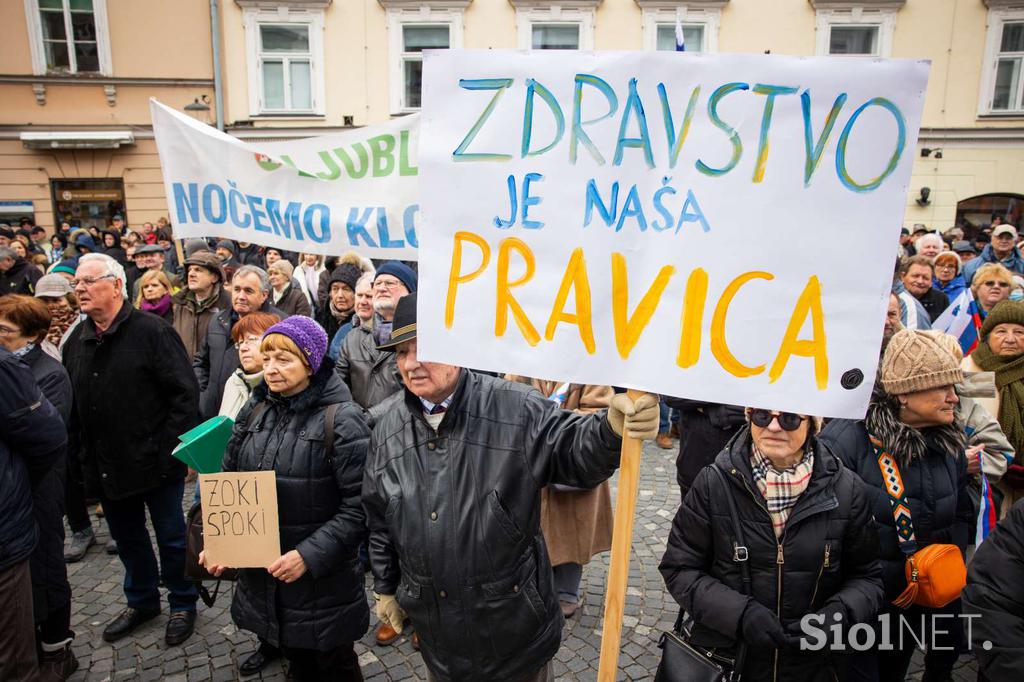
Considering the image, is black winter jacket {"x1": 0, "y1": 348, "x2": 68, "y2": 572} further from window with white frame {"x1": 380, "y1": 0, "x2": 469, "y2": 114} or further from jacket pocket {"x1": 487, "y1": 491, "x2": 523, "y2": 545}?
window with white frame {"x1": 380, "y1": 0, "x2": 469, "y2": 114}

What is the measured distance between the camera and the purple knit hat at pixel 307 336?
8.45 ft

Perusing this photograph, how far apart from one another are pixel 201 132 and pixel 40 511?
100 inches

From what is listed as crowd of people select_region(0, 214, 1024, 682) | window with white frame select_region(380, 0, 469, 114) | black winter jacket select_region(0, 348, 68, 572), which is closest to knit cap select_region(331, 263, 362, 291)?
crowd of people select_region(0, 214, 1024, 682)

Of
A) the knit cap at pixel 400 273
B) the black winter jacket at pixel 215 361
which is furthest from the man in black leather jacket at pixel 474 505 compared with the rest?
the black winter jacket at pixel 215 361

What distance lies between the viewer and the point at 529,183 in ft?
5.25

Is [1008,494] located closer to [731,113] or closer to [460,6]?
[731,113]

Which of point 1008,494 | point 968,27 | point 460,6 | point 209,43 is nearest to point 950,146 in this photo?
point 968,27

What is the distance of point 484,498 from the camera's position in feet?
6.42

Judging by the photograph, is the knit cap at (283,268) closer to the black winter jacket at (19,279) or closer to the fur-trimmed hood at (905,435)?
the black winter jacket at (19,279)

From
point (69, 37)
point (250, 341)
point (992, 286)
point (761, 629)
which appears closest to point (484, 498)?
point (761, 629)

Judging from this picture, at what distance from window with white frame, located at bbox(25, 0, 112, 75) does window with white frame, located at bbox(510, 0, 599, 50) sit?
369 inches

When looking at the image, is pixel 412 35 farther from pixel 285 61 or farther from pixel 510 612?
pixel 510 612

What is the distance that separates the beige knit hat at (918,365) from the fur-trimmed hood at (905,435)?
0.08 meters

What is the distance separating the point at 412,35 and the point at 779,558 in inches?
599
